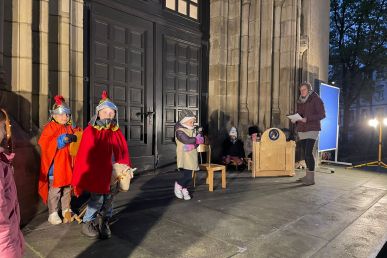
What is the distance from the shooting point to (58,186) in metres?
3.43

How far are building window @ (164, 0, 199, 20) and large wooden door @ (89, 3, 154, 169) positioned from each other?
3.15ft

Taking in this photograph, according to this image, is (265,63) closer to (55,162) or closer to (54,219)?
(55,162)

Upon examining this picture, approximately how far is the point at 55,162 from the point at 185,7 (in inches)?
216

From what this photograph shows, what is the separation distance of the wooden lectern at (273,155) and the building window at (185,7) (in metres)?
3.58

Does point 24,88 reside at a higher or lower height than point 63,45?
lower

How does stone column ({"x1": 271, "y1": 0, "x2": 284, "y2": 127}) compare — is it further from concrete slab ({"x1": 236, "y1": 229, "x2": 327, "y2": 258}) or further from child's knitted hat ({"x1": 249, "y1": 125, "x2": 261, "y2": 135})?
concrete slab ({"x1": 236, "y1": 229, "x2": 327, "y2": 258})

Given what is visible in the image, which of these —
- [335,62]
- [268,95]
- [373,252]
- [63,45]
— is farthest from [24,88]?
[335,62]

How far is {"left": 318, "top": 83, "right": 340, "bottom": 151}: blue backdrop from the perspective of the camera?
7816 millimetres

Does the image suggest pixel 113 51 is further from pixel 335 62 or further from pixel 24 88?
pixel 335 62

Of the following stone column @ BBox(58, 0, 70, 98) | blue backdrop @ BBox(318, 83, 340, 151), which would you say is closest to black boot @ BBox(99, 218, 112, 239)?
stone column @ BBox(58, 0, 70, 98)

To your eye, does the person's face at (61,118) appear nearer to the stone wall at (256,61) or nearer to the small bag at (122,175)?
the small bag at (122,175)

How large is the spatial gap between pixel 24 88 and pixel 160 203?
238 centimetres

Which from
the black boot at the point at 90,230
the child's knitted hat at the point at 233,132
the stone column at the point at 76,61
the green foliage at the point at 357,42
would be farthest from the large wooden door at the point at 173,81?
the green foliage at the point at 357,42

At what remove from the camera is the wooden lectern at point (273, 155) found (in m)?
6.56
